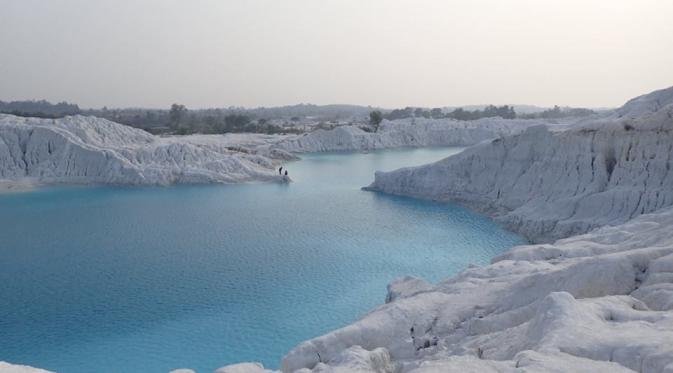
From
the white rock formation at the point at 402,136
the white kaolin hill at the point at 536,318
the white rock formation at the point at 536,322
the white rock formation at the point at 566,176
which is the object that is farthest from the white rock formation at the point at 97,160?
the white rock formation at the point at 536,322

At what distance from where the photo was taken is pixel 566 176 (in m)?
25.8

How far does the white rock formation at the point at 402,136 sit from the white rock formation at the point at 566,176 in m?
36.8

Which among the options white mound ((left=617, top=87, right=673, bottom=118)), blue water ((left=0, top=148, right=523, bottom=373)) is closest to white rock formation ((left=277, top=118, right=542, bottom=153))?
blue water ((left=0, top=148, right=523, bottom=373))

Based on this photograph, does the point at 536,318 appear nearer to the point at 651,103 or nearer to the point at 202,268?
the point at 202,268

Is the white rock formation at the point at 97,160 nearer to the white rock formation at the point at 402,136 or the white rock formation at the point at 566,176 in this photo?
the white rock formation at the point at 566,176

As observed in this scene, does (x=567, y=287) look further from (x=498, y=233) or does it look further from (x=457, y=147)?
(x=457, y=147)

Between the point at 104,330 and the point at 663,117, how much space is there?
21.4 m

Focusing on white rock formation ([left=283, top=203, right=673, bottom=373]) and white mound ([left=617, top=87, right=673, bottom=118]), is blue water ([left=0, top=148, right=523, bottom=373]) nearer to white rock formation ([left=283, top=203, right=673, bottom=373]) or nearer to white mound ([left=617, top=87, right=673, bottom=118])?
white rock formation ([left=283, top=203, right=673, bottom=373])

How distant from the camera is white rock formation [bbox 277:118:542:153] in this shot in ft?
232

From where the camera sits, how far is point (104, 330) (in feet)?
46.5

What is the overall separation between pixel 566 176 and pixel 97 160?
34543mm

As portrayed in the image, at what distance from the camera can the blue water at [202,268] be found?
1345 cm

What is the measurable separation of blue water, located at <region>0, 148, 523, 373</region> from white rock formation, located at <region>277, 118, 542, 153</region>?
3533 cm

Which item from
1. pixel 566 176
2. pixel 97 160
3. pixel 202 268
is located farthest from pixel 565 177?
pixel 97 160
